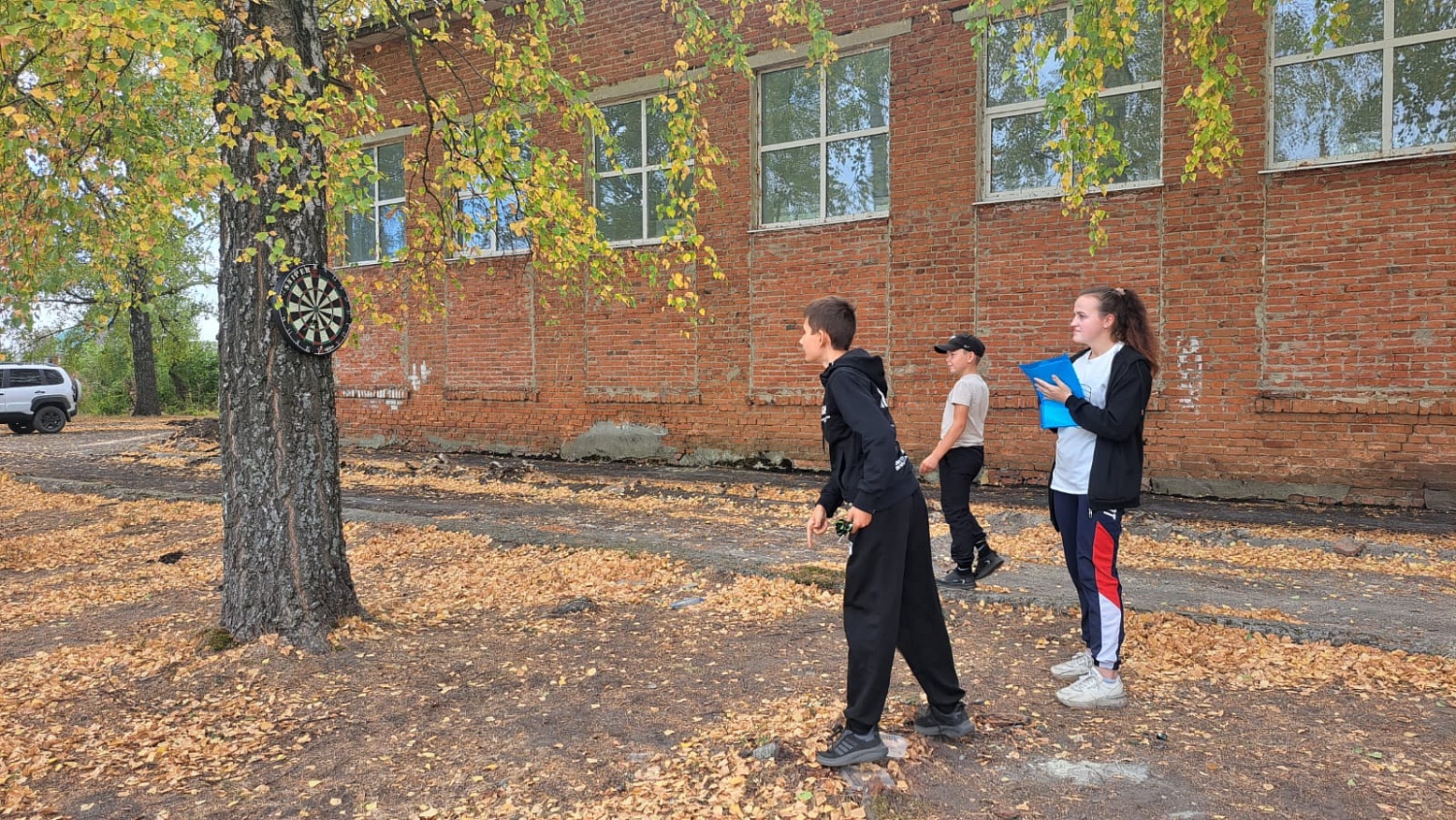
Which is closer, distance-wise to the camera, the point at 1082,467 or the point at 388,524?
the point at 1082,467

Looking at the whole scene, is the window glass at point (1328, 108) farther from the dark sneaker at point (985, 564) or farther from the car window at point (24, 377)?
the car window at point (24, 377)

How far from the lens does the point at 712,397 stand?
497 inches

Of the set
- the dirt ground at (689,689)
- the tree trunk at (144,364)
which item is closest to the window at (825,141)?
the dirt ground at (689,689)

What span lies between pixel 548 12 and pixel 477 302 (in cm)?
1006

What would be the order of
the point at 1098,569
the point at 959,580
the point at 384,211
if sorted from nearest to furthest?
the point at 1098,569 → the point at 959,580 → the point at 384,211

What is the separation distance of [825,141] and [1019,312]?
3584 mm

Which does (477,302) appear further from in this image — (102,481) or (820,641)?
(820,641)

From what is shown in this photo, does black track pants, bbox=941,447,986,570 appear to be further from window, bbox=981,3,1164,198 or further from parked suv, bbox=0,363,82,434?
parked suv, bbox=0,363,82,434

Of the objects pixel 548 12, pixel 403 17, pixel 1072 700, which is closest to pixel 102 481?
pixel 403 17

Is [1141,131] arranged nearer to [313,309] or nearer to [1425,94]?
[1425,94]

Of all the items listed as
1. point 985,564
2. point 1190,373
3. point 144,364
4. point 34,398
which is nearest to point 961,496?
point 985,564

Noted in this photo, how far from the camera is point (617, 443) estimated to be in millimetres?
13609

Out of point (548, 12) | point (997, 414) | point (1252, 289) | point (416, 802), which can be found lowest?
point (416, 802)

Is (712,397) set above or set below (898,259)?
below
